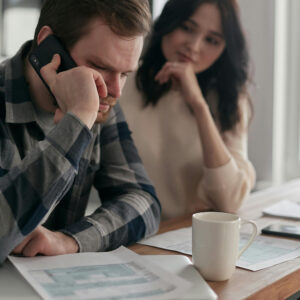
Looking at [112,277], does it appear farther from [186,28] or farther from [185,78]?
[186,28]

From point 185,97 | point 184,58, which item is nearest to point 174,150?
point 185,97

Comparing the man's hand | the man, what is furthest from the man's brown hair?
the man's hand

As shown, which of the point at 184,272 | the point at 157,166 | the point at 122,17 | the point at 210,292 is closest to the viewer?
the point at 210,292

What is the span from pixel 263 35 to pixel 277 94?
0.30 metres

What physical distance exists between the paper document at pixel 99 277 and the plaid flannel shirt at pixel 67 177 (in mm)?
74

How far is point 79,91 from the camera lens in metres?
0.87

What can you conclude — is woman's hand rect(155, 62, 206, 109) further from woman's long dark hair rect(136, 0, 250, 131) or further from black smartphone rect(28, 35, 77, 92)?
black smartphone rect(28, 35, 77, 92)

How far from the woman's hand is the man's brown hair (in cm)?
55

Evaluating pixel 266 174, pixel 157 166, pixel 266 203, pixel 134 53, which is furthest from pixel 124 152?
pixel 266 174

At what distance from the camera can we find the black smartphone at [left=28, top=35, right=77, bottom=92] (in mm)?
1019

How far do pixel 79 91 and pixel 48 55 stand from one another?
20 centimetres

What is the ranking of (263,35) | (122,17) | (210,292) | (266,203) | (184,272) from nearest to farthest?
1. (210,292)
2. (184,272)
3. (122,17)
4. (266,203)
5. (263,35)

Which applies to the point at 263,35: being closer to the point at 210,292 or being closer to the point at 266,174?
the point at 266,174

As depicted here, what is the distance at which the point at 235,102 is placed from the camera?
5.71ft
